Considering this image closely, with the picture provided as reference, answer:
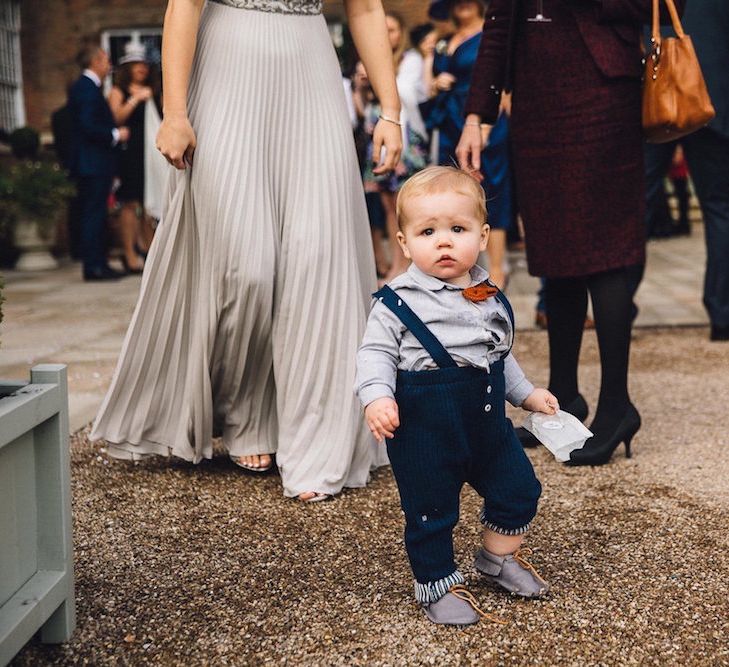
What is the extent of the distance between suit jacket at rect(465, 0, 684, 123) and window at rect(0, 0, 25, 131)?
12.8 metres

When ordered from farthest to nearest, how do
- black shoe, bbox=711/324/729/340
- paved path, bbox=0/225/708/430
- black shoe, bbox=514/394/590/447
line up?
black shoe, bbox=711/324/729/340, paved path, bbox=0/225/708/430, black shoe, bbox=514/394/590/447

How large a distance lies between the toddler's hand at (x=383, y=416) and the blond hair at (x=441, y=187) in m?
0.40

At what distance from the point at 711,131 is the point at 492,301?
3.30 m

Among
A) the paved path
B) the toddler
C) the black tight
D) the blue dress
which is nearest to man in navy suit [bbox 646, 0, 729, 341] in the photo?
the paved path

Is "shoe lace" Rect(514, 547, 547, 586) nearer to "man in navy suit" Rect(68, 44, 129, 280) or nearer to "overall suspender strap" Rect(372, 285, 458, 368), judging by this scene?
"overall suspender strap" Rect(372, 285, 458, 368)

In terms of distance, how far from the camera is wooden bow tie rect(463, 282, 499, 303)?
2127 mm

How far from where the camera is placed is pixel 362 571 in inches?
93.2

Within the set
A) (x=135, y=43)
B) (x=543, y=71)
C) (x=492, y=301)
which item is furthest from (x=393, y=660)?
(x=135, y=43)

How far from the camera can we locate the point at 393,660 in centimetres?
193

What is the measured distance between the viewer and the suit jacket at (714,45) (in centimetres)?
497

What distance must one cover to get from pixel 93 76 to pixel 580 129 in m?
7.04

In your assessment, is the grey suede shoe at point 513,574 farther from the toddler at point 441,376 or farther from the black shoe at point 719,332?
the black shoe at point 719,332

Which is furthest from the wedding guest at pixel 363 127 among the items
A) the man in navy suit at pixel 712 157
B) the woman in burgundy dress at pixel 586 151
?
the woman in burgundy dress at pixel 586 151

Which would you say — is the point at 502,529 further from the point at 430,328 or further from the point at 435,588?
the point at 430,328
